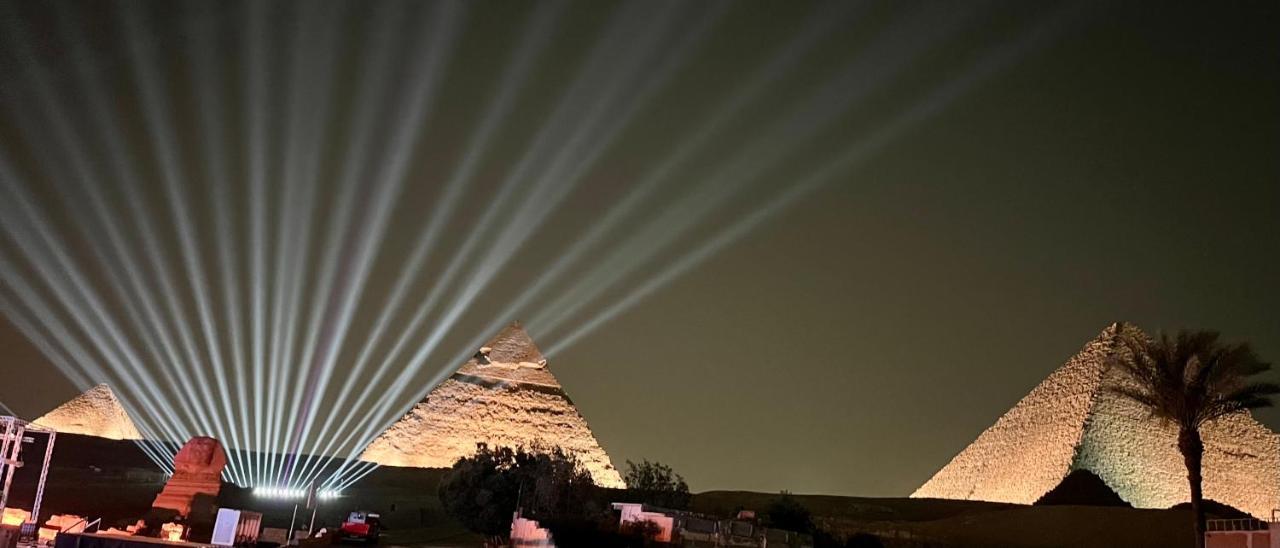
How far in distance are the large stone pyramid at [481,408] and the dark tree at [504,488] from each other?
111ft

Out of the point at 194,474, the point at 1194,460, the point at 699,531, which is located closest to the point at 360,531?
the point at 194,474

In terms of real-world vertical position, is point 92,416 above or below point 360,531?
above

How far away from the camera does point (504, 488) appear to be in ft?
145

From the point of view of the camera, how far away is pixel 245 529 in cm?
2667

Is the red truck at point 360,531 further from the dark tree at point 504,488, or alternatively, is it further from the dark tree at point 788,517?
the dark tree at point 788,517

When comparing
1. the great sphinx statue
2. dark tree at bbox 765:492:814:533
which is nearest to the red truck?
the great sphinx statue

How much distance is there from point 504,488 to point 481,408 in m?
40.4

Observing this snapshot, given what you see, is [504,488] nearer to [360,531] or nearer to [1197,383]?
[360,531]

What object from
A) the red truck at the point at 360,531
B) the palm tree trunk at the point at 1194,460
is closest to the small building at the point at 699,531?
the red truck at the point at 360,531

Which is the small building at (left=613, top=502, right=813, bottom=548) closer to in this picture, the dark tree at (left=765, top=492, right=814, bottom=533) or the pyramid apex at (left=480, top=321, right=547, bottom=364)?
the dark tree at (left=765, top=492, right=814, bottom=533)

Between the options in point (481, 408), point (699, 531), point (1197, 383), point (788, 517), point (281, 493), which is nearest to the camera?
point (699, 531)

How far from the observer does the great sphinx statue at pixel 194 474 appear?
32.5 metres

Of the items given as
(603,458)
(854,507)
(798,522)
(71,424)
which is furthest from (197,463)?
(71,424)

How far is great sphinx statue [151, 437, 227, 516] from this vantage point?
32531 millimetres
